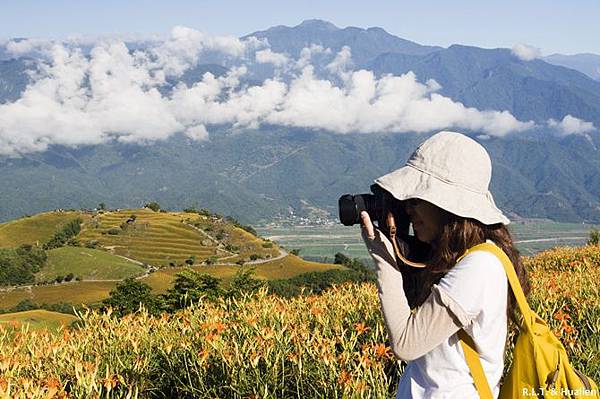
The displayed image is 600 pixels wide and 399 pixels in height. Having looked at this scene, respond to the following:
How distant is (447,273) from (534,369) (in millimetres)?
388

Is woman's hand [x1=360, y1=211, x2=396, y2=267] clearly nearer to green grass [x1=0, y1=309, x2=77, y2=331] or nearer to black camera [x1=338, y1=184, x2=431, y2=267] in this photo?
black camera [x1=338, y1=184, x2=431, y2=267]

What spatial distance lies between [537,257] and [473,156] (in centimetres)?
843

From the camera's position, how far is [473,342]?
2061 mm

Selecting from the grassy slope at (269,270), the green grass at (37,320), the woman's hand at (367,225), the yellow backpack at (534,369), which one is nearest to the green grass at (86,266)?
the grassy slope at (269,270)

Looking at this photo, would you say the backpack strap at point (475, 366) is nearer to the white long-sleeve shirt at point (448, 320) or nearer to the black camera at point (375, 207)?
the white long-sleeve shirt at point (448, 320)

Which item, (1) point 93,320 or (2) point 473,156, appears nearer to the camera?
(2) point 473,156

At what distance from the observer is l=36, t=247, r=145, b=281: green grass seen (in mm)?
68812

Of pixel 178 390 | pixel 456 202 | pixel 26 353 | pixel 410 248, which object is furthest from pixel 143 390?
pixel 456 202

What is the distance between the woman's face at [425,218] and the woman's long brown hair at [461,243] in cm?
2

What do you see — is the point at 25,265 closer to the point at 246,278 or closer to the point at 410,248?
the point at 246,278

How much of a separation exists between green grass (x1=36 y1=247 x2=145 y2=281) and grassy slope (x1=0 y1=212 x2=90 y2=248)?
9.94 metres

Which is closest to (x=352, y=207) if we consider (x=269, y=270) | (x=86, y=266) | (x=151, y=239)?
(x=269, y=270)

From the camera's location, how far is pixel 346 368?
3.05 m

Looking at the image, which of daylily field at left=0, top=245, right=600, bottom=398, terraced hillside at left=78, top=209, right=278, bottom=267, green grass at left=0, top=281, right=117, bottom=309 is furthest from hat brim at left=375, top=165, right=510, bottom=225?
terraced hillside at left=78, top=209, right=278, bottom=267
